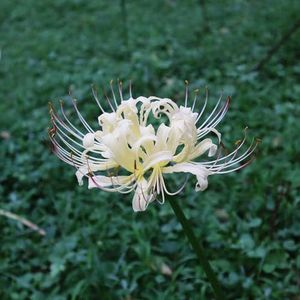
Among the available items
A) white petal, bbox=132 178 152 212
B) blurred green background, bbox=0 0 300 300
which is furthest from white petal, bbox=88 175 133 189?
blurred green background, bbox=0 0 300 300

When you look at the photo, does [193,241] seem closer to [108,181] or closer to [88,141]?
[108,181]

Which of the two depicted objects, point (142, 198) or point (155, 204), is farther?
point (155, 204)

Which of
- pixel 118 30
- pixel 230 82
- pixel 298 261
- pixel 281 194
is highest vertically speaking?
pixel 118 30

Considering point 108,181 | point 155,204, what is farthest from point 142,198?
point 155,204

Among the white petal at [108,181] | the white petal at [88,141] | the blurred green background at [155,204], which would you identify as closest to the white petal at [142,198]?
the white petal at [108,181]

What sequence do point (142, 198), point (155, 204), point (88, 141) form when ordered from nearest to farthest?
1. point (142, 198)
2. point (88, 141)
3. point (155, 204)

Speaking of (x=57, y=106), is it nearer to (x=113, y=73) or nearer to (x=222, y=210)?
(x=113, y=73)


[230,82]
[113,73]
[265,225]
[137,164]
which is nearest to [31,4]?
[113,73]

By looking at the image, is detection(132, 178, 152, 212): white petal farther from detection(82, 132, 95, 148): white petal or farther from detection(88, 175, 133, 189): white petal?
detection(82, 132, 95, 148): white petal

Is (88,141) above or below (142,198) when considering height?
above
